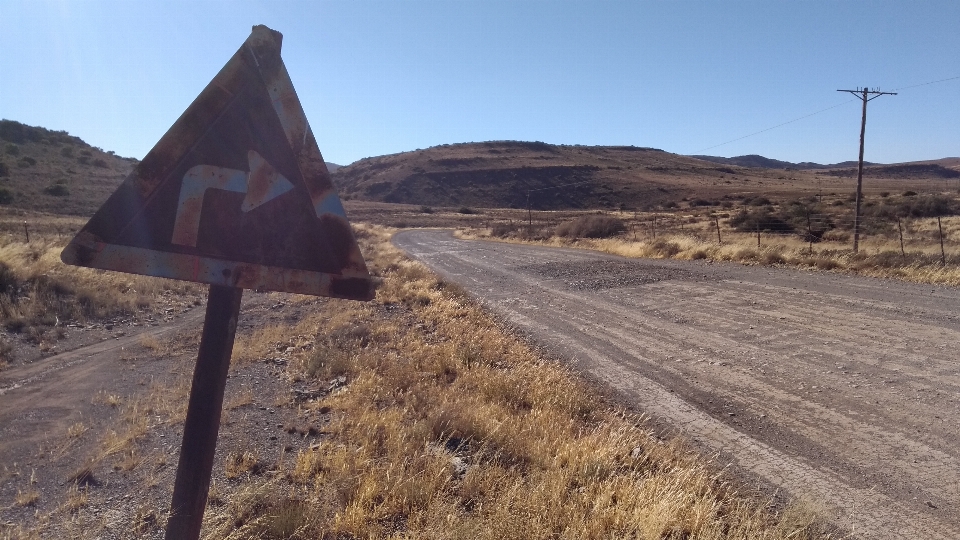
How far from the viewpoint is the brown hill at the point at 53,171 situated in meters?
42.9

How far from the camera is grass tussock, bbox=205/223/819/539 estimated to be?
4.10m

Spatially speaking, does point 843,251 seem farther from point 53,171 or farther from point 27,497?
point 53,171

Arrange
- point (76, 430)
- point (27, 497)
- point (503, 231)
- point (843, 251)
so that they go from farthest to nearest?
point (503, 231) → point (843, 251) → point (76, 430) → point (27, 497)

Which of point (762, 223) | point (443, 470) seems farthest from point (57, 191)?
point (443, 470)

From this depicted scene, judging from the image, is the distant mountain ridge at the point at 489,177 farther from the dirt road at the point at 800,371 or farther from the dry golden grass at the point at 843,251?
the dirt road at the point at 800,371

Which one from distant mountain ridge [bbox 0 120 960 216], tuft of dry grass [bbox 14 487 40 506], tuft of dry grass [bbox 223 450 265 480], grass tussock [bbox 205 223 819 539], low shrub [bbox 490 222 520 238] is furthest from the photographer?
distant mountain ridge [bbox 0 120 960 216]

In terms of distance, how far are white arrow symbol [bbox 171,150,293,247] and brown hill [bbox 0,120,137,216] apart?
45.1 m

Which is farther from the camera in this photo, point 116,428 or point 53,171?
point 53,171

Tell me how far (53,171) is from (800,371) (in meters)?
57.8

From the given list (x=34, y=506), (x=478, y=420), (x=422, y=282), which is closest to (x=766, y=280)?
(x=422, y=282)

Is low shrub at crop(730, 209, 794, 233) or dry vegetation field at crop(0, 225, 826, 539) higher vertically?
low shrub at crop(730, 209, 794, 233)

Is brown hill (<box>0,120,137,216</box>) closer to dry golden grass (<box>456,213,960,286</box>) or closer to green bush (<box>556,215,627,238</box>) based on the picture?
green bush (<box>556,215,627,238</box>)

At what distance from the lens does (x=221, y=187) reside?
2.49 metres

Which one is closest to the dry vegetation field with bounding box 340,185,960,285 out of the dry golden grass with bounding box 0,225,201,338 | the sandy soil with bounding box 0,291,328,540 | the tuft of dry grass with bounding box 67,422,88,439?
the sandy soil with bounding box 0,291,328,540
